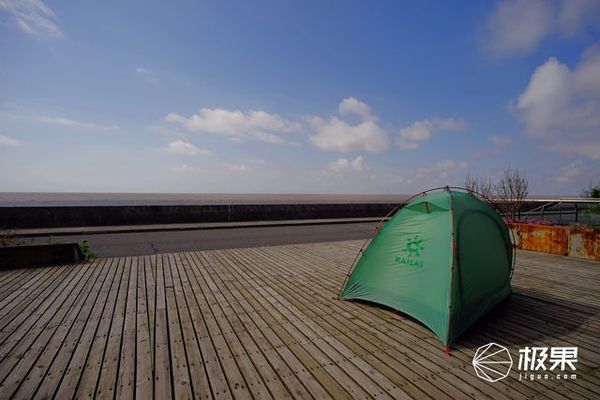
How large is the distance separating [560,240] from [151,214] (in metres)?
19.2

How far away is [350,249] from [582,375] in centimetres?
778

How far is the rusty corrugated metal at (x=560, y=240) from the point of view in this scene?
9477 millimetres

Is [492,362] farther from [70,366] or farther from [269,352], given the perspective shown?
[70,366]

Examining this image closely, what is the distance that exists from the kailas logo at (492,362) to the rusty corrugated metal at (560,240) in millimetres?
8361

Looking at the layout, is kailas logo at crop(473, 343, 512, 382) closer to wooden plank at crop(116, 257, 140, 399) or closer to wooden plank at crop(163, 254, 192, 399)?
wooden plank at crop(163, 254, 192, 399)

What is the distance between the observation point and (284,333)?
4457 mm

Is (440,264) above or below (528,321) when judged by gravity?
above

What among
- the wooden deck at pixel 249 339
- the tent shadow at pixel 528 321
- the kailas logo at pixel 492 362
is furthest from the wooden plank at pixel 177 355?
the tent shadow at pixel 528 321

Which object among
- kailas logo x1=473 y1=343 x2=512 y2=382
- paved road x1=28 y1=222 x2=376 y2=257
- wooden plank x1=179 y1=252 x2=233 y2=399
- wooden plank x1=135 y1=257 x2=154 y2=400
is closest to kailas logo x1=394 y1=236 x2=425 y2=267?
kailas logo x1=473 y1=343 x2=512 y2=382

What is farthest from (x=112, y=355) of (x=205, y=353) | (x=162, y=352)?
(x=205, y=353)

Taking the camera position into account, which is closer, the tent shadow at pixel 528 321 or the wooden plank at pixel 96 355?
the wooden plank at pixel 96 355

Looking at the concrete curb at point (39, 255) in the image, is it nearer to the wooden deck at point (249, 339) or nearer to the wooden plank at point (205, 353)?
the wooden deck at point (249, 339)

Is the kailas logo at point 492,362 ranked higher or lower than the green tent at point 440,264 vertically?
lower

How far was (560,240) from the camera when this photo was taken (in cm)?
1013
